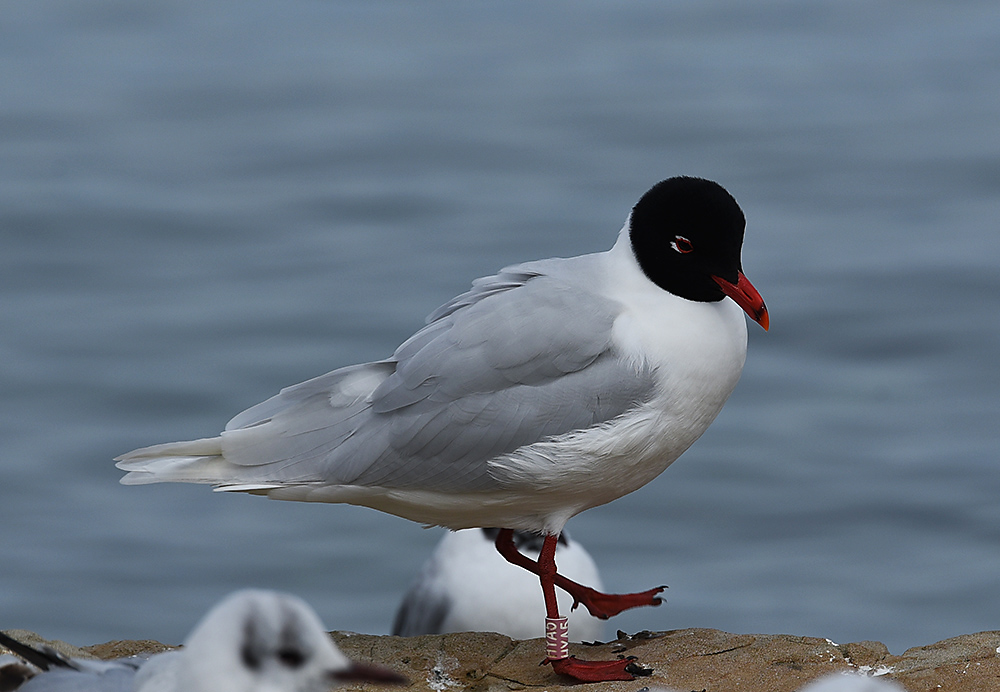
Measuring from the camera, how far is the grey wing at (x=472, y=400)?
579 centimetres

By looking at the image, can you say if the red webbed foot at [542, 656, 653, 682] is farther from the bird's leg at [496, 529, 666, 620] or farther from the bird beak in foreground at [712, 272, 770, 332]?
the bird beak in foreground at [712, 272, 770, 332]

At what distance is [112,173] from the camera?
1372 centimetres

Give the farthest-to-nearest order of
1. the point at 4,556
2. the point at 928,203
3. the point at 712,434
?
the point at 928,203
the point at 712,434
the point at 4,556

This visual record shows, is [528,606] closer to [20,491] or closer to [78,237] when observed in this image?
[20,491]

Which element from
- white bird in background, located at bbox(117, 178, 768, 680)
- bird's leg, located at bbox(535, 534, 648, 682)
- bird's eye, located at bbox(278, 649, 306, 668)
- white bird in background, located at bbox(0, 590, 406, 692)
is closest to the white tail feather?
white bird in background, located at bbox(117, 178, 768, 680)

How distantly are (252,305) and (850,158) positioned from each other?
5141 mm

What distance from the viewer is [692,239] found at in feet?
19.7

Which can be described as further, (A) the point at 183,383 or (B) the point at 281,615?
(A) the point at 183,383

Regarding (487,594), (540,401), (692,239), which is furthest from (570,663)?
(487,594)

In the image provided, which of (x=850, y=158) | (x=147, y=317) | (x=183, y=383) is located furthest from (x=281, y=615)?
(x=850, y=158)

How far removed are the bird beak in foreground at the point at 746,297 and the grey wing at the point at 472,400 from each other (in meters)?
0.41

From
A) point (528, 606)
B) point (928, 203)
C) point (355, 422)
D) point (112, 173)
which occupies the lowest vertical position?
point (528, 606)

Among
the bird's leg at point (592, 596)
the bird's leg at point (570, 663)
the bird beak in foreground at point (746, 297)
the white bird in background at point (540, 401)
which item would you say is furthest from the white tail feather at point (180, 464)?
the bird beak in foreground at point (746, 297)

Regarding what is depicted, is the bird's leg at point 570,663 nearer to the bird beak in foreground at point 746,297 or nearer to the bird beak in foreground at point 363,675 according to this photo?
the bird beak in foreground at point 746,297
